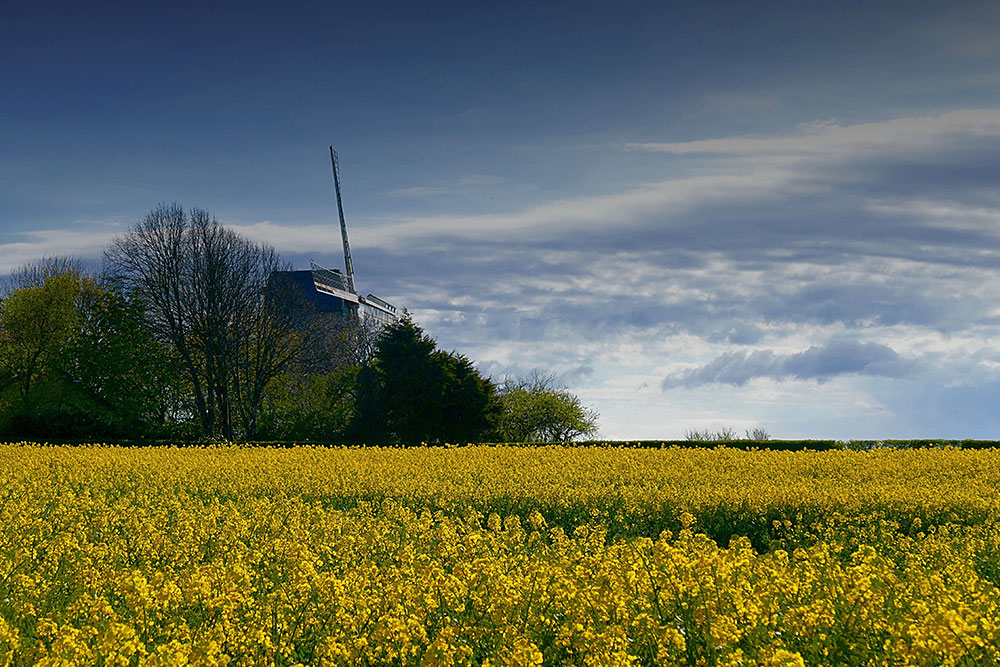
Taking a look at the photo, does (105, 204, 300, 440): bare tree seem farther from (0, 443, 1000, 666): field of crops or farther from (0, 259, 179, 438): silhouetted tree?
(0, 443, 1000, 666): field of crops

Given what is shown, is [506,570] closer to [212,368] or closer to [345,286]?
[212,368]

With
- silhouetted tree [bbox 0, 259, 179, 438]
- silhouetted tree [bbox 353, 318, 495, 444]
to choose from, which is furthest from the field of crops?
silhouetted tree [bbox 0, 259, 179, 438]

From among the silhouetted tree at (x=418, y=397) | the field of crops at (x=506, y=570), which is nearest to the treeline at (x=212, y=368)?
the silhouetted tree at (x=418, y=397)

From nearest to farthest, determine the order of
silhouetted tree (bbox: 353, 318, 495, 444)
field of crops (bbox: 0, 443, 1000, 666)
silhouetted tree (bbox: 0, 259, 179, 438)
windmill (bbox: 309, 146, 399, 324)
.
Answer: field of crops (bbox: 0, 443, 1000, 666) → silhouetted tree (bbox: 353, 318, 495, 444) → silhouetted tree (bbox: 0, 259, 179, 438) → windmill (bbox: 309, 146, 399, 324)

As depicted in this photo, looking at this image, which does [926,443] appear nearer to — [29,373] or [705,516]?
[705,516]

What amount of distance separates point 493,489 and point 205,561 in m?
5.10

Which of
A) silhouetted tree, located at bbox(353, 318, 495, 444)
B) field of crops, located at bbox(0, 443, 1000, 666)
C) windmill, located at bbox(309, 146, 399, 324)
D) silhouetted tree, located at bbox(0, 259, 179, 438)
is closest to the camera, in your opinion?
field of crops, located at bbox(0, 443, 1000, 666)

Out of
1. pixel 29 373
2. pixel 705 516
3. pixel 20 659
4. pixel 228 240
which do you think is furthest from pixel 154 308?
pixel 20 659

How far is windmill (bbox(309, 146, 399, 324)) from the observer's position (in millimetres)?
72312

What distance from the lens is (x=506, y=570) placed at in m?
6.88

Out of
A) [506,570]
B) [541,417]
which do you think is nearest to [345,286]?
[541,417]

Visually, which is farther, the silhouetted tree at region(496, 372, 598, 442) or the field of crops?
the silhouetted tree at region(496, 372, 598, 442)

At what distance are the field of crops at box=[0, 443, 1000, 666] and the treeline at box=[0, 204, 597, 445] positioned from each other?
1631 centimetres

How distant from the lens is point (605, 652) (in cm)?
484
